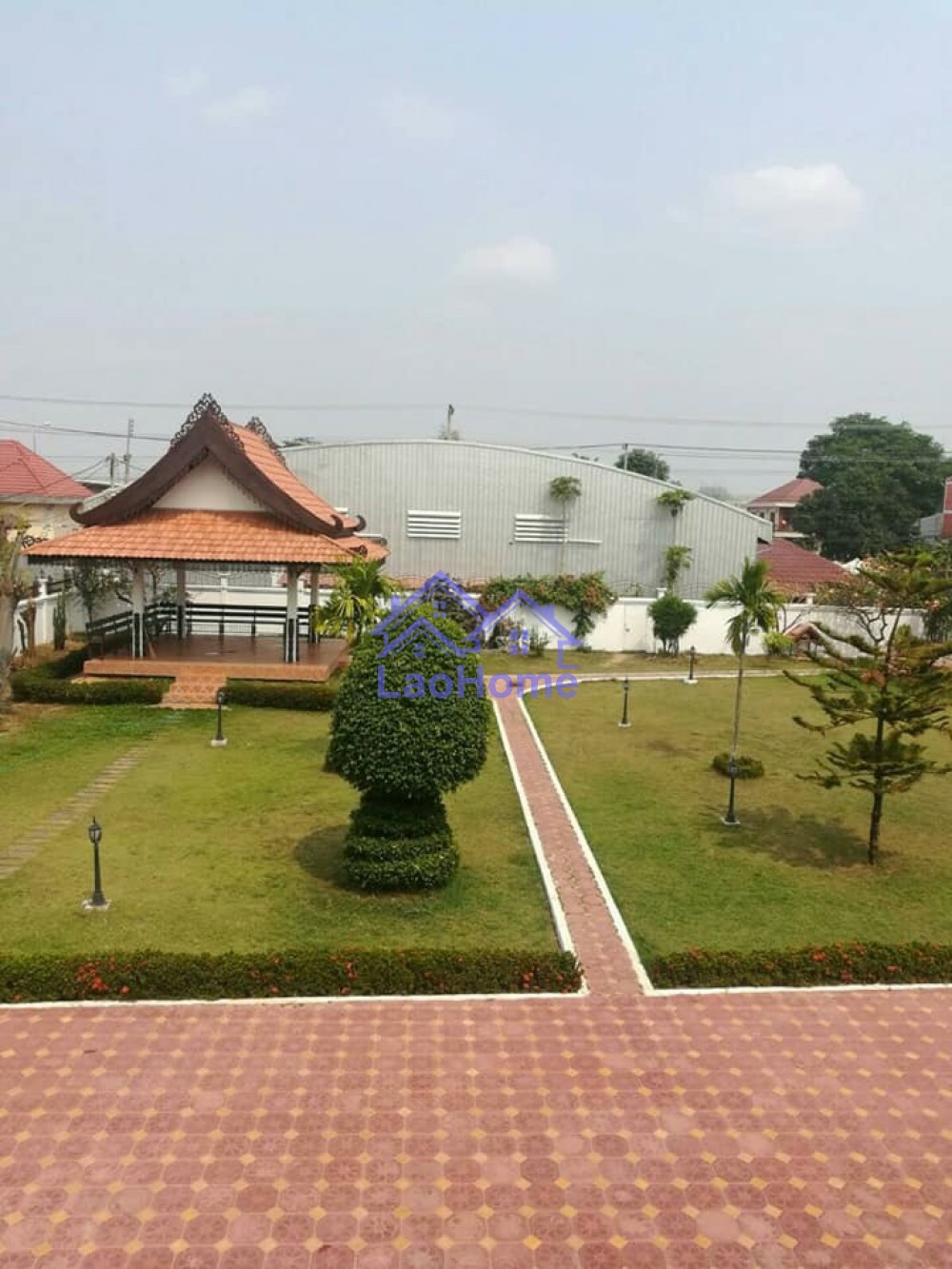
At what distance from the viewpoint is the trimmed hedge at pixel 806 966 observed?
337 inches

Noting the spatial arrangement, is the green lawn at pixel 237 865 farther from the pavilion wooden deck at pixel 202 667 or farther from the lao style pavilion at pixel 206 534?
the lao style pavilion at pixel 206 534

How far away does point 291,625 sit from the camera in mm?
21172

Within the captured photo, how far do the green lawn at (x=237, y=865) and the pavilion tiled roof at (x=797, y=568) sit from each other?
22567 mm

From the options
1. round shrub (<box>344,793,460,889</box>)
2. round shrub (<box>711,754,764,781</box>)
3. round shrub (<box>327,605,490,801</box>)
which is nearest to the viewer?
round shrub (<box>327,605,490,801</box>)

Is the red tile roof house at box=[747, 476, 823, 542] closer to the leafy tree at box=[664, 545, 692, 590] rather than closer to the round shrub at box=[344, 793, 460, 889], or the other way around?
the leafy tree at box=[664, 545, 692, 590]

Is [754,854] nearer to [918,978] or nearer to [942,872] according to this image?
[942,872]

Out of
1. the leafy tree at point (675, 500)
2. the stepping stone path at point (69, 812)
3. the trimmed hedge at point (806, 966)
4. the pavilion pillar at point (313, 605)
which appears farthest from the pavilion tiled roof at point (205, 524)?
the leafy tree at point (675, 500)

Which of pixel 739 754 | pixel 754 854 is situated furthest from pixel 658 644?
pixel 754 854

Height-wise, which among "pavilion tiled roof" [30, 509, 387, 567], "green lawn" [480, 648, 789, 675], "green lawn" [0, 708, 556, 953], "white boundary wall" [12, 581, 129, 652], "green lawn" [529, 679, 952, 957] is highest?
"pavilion tiled roof" [30, 509, 387, 567]

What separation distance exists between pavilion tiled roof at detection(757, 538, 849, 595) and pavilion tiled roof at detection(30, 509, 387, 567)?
20.2m

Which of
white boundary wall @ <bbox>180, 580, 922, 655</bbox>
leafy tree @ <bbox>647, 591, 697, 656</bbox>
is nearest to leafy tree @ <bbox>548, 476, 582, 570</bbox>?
white boundary wall @ <bbox>180, 580, 922, 655</bbox>

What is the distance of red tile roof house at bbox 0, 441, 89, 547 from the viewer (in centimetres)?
3375

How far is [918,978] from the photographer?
8.80m

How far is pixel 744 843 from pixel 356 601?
27.0ft
